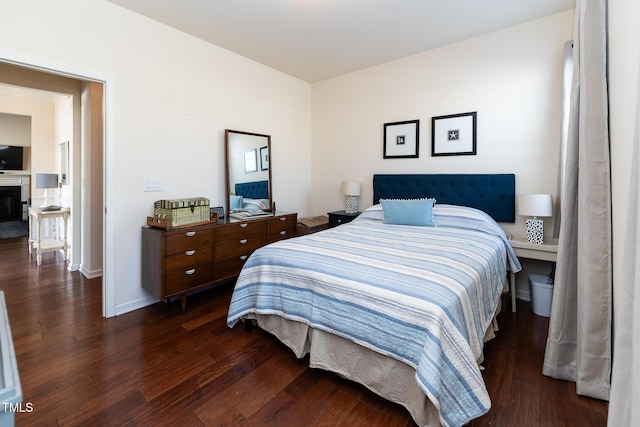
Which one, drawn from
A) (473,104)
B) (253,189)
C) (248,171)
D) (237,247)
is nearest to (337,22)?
(473,104)

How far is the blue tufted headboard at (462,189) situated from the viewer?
299 centimetres

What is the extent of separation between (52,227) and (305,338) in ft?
18.4

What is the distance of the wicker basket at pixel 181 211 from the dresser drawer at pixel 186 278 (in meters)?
0.42

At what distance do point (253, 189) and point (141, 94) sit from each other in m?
1.50


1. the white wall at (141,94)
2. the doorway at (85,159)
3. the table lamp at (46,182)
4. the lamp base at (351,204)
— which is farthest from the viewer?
the table lamp at (46,182)

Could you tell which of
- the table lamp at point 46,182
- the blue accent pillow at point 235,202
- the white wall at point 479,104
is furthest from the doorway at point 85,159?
the white wall at point 479,104

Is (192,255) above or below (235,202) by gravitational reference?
below

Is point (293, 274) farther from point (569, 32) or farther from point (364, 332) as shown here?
point (569, 32)

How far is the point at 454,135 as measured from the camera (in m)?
3.32

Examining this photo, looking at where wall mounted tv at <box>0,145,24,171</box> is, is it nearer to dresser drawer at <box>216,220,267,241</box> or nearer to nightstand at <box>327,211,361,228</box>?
dresser drawer at <box>216,220,267,241</box>

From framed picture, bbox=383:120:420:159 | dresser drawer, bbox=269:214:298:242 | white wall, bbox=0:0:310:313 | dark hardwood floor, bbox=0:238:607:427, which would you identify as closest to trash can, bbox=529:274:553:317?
dark hardwood floor, bbox=0:238:607:427

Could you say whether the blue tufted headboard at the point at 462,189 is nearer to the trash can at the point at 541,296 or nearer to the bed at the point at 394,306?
the bed at the point at 394,306

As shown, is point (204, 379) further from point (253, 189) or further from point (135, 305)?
point (253, 189)

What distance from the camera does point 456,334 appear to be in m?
1.36
